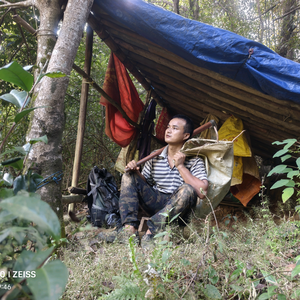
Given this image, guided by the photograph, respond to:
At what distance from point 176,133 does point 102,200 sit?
109cm

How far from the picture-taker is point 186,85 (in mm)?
3408

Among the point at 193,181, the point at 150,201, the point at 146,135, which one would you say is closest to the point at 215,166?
the point at 193,181

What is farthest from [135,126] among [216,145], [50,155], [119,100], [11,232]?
[11,232]

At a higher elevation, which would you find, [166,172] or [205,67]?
[205,67]

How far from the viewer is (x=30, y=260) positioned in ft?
1.78

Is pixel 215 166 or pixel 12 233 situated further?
pixel 215 166

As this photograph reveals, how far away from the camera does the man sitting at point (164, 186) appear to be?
82.2 inches

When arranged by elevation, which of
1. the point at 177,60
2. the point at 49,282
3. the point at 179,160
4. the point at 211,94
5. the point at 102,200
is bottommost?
the point at 102,200

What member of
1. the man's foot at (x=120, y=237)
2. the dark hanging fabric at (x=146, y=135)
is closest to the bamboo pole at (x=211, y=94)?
the dark hanging fabric at (x=146, y=135)

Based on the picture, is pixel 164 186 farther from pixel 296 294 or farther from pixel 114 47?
pixel 114 47

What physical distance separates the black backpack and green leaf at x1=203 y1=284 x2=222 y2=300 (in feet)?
4.84

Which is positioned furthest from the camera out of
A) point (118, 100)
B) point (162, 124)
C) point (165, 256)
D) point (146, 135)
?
point (162, 124)

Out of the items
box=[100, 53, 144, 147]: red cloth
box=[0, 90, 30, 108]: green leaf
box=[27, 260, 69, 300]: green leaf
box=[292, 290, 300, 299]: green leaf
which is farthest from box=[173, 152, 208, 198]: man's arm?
box=[27, 260, 69, 300]: green leaf

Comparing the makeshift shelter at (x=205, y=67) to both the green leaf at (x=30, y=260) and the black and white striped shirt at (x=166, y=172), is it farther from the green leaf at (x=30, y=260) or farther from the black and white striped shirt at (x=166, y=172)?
the green leaf at (x=30, y=260)
